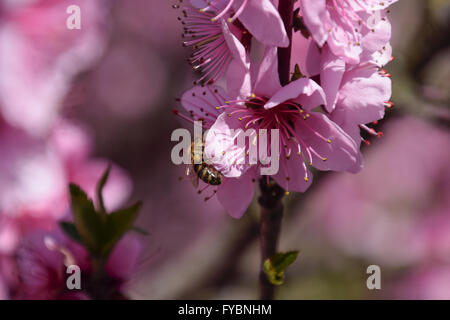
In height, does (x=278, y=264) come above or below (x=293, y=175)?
below

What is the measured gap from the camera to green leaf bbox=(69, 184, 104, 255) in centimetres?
110

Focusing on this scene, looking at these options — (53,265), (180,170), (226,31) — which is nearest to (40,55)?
(53,265)

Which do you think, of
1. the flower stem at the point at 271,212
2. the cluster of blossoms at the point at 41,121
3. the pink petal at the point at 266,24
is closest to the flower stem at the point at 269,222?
the flower stem at the point at 271,212

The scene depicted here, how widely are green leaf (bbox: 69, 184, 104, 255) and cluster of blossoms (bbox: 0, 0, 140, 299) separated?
585mm

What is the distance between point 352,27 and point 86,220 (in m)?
0.67

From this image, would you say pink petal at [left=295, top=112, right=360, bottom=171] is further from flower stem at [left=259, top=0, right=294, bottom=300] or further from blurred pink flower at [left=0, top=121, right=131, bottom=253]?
blurred pink flower at [left=0, top=121, right=131, bottom=253]

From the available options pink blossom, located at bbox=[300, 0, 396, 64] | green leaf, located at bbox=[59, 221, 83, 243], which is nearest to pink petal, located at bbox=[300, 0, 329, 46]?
pink blossom, located at bbox=[300, 0, 396, 64]

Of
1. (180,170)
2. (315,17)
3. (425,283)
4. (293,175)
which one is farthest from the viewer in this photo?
(180,170)

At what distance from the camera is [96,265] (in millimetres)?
1149

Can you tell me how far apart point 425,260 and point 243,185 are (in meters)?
2.20

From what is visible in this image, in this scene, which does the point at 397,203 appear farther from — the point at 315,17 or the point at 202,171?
the point at 315,17

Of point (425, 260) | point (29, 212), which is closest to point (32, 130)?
point (29, 212)

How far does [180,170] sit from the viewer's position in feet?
13.4

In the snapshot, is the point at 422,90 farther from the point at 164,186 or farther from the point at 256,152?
the point at 164,186
